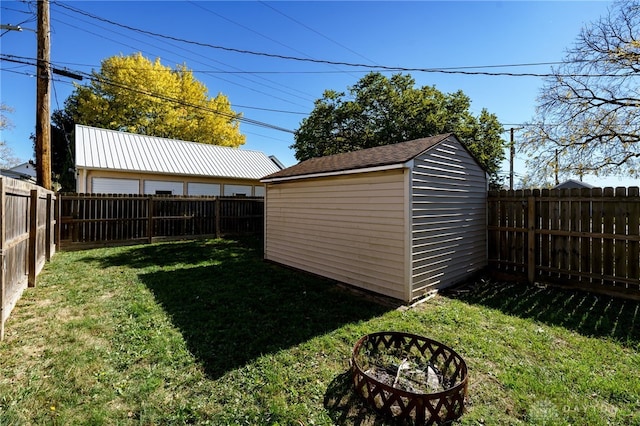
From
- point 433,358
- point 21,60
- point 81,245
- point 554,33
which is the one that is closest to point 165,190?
point 81,245

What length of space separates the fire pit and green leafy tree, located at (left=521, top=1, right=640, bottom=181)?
10255mm

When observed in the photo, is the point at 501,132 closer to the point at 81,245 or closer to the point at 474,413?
the point at 474,413

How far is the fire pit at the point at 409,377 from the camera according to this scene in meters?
2.33

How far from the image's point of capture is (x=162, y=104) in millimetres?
22203

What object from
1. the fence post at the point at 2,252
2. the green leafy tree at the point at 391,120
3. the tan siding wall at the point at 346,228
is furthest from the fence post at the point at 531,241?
the fence post at the point at 2,252

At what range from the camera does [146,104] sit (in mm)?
21703

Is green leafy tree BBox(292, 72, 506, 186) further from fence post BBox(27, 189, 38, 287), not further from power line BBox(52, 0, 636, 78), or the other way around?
fence post BBox(27, 189, 38, 287)

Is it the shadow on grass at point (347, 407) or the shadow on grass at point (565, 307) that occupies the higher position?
the shadow on grass at point (565, 307)

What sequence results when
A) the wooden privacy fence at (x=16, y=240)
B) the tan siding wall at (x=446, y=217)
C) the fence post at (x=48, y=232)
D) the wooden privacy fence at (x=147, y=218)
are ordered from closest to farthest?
the wooden privacy fence at (x=16, y=240) < the tan siding wall at (x=446, y=217) < the fence post at (x=48, y=232) < the wooden privacy fence at (x=147, y=218)

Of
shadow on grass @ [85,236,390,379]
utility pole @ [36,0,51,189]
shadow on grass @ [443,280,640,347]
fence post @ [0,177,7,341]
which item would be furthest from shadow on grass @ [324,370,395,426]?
utility pole @ [36,0,51,189]

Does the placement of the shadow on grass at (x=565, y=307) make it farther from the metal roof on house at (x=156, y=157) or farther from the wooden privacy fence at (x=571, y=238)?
the metal roof on house at (x=156, y=157)

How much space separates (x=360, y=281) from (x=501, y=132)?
1211 centimetres

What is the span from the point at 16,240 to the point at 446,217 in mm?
6919

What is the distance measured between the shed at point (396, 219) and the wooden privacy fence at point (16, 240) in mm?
4732
